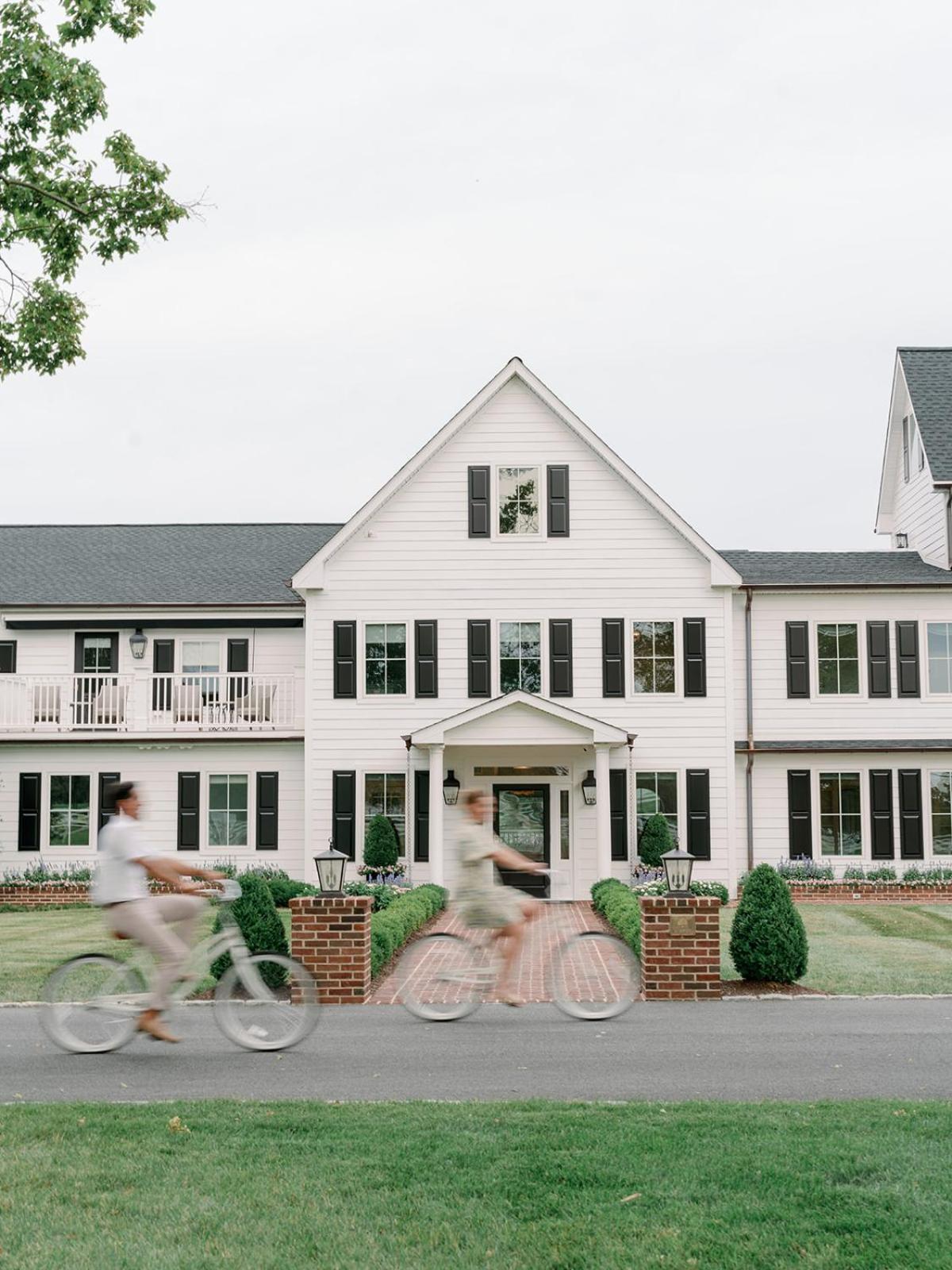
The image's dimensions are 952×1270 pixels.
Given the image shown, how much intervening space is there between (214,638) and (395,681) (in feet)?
14.6

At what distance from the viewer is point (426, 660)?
81.3 feet

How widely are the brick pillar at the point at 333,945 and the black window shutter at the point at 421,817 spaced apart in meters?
12.1

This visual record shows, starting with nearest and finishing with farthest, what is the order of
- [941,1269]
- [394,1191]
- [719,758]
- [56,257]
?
[941,1269], [394,1191], [56,257], [719,758]

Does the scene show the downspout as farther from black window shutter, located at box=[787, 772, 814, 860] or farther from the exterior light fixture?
the exterior light fixture

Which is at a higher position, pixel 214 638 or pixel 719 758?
pixel 214 638

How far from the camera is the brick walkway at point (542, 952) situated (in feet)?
41.0

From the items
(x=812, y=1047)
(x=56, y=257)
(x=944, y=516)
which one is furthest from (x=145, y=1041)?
(x=944, y=516)

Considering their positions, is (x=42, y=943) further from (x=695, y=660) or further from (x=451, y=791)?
(x=695, y=660)

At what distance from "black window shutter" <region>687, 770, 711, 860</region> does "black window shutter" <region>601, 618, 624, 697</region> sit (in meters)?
2.12

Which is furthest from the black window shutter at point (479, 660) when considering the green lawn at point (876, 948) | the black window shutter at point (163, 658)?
the black window shutter at point (163, 658)

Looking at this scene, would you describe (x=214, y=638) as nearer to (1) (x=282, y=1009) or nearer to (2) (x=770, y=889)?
(2) (x=770, y=889)

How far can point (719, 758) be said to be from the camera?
24.5m

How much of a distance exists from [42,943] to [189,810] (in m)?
8.45

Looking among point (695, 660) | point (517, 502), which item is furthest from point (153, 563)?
point (695, 660)
